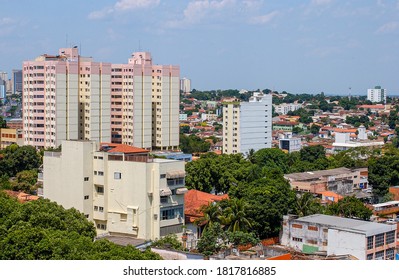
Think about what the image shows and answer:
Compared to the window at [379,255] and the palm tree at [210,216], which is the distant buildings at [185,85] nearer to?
the palm tree at [210,216]

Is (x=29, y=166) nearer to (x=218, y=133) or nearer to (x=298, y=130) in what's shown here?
(x=218, y=133)

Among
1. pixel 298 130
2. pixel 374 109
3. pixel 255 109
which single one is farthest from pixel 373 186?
pixel 374 109

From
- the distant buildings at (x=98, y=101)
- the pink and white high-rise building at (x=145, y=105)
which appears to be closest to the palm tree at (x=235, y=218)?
the distant buildings at (x=98, y=101)

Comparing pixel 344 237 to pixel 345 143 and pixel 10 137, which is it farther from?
pixel 345 143

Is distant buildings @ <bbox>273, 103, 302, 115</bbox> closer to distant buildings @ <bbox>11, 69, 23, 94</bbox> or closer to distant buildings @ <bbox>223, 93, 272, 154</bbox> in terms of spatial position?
distant buildings @ <bbox>11, 69, 23, 94</bbox>

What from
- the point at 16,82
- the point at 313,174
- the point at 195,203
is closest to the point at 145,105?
the point at 313,174

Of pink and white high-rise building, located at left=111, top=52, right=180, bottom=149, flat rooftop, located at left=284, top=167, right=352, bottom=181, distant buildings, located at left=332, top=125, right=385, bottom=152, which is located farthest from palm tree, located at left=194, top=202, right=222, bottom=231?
distant buildings, located at left=332, top=125, right=385, bottom=152
